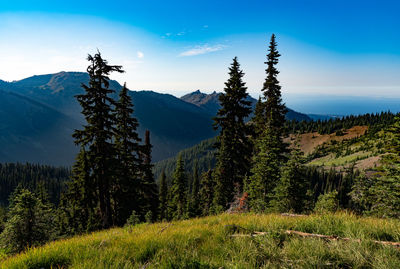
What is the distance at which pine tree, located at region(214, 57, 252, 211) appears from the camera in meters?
21.9

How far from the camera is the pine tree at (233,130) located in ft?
71.9

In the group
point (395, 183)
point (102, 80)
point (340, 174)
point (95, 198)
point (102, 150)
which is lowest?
point (340, 174)

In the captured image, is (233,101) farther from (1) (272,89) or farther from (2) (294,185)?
(2) (294,185)

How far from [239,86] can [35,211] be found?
20789mm

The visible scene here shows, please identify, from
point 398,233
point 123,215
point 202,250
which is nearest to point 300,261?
point 202,250

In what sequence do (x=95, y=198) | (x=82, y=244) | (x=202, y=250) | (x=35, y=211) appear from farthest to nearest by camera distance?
(x=95, y=198)
(x=35, y=211)
(x=82, y=244)
(x=202, y=250)

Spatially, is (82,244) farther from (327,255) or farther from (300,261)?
(327,255)

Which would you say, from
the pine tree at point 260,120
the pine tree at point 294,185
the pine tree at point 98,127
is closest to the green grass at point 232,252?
the pine tree at point 294,185

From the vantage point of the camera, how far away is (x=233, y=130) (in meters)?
22.3

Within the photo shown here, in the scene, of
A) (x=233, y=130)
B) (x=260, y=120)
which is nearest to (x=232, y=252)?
(x=233, y=130)

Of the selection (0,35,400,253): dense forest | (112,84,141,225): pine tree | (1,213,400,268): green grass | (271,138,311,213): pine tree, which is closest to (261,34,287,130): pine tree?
(0,35,400,253): dense forest

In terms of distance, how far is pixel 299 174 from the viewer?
14383 mm

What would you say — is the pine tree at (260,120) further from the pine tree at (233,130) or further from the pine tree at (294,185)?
the pine tree at (294,185)

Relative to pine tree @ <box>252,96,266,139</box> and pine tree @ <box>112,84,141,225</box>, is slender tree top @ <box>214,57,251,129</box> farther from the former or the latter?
pine tree @ <box>112,84,141,225</box>
